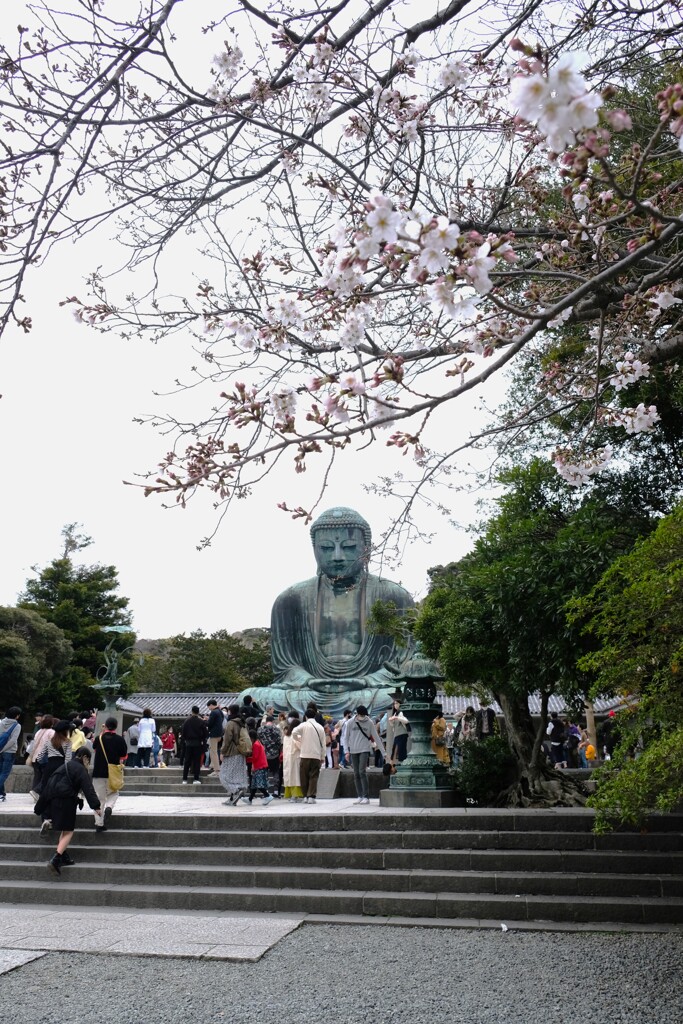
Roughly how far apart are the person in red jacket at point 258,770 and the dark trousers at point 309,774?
46cm

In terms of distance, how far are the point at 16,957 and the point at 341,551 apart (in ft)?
44.7

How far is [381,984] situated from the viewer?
17.1ft

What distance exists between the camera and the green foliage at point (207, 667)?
127 ft

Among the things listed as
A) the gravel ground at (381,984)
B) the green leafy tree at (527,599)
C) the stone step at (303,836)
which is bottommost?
the gravel ground at (381,984)

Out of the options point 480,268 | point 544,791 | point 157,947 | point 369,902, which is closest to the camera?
point 480,268

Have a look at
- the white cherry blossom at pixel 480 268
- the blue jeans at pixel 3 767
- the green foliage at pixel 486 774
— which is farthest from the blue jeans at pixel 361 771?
the white cherry blossom at pixel 480 268

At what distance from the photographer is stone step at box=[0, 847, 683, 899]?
7.04 metres

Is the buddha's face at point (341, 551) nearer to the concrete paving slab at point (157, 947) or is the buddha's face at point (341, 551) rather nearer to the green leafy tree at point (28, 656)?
the green leafy tree at point (28, 656)

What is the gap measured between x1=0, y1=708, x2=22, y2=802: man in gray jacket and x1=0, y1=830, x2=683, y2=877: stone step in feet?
10.8

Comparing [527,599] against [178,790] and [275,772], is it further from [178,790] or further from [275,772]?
[178,790]

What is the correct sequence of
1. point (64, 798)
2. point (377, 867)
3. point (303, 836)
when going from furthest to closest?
point (303, 836)
point (64, 798)
point (377, 867)

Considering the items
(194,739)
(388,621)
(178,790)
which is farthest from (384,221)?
(178,790)

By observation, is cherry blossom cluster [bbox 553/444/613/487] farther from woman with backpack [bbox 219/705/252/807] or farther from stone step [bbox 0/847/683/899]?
woman with backpack [bbox 219/705/252/807]

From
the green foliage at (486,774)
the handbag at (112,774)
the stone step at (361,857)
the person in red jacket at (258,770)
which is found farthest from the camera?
the person in red jacket at (258,770)
